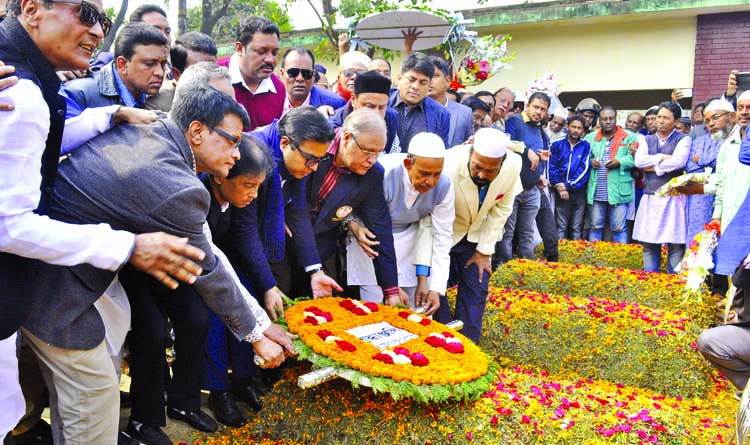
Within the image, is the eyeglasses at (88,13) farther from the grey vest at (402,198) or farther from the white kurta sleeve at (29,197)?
the grey vest at (402,198)

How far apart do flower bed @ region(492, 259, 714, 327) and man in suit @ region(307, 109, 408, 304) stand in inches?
113

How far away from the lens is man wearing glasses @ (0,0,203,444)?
1834 mm

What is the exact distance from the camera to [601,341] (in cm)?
512

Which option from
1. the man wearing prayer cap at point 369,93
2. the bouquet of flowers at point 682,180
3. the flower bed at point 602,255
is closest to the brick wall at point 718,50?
the flower bed at point 602,255

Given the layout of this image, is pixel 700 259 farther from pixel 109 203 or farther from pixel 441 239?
pixel 109 203

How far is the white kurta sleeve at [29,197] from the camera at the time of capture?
1.80m

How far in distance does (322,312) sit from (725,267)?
2877mm

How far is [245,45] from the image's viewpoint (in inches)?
A: 184

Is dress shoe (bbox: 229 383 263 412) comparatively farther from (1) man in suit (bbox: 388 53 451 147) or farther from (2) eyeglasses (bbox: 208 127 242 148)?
(1) man in suit (bbox: 388 53 451 147)

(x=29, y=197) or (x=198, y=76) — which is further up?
(x=198, y=76)

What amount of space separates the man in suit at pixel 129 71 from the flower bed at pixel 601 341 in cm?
336

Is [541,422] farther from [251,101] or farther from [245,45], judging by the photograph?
[245,45]

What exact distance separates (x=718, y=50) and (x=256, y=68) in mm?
10443

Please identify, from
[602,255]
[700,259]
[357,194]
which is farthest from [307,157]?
[602,255]
